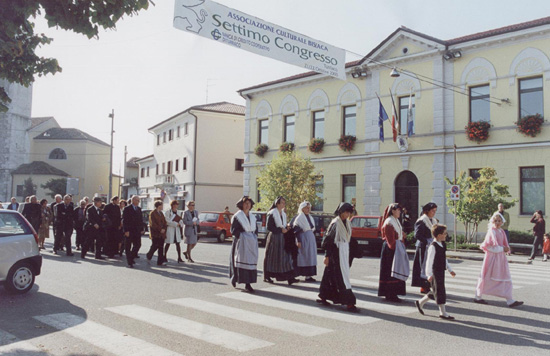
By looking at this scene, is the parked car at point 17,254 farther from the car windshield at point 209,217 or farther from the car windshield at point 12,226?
the car windshield at point 209,217

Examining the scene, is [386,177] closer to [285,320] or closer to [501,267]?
[501,267]

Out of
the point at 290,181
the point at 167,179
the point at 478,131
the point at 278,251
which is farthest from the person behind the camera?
the point at 167,179

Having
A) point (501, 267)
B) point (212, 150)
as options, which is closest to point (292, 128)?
point (212, 150)

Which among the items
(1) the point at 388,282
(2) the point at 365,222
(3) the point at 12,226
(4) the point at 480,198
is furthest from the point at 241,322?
(4) the point at 480,198

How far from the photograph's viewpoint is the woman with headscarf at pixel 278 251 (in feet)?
34.5

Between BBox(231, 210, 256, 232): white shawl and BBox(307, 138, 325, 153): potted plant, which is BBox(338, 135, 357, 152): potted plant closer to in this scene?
BBox(307, 138, 325, 153): potted plant

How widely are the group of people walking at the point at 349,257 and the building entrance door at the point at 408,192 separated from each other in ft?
52.6

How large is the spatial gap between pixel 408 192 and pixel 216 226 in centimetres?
1014

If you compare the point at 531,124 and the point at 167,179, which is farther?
the point at 167,179

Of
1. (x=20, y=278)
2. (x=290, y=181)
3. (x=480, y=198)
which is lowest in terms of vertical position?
(x=20, y=278)

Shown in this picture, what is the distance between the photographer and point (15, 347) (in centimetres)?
552

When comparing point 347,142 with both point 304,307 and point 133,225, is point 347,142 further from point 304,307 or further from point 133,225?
point 304,307

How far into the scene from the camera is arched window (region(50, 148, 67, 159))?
71.8 metres

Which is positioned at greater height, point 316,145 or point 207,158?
point 207,158
